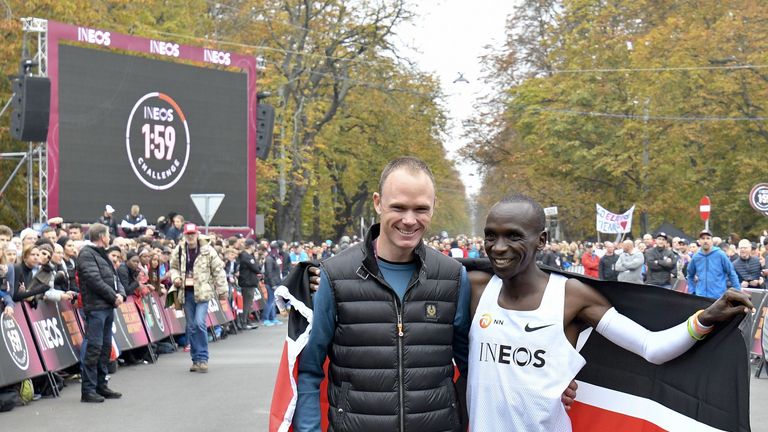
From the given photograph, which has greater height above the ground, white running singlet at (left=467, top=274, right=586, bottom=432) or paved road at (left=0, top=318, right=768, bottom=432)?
white running singlet at (left=467, top=274, right=586, bottom=432)

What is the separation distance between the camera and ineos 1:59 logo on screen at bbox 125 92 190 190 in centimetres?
2720

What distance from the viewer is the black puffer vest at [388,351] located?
439 cm

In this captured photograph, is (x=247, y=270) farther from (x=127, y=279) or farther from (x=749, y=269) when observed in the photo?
(x=749, y=269)

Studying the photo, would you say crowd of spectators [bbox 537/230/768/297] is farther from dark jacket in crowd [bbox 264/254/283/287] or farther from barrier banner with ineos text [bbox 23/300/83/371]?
dark jacket in crowd [bbox 264/254/283/287]

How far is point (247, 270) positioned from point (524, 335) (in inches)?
735

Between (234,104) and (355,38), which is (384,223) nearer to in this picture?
(234,104)

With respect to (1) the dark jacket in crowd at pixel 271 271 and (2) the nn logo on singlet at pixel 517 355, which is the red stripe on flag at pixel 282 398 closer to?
(2) the nn logo on singlet at pixel 517 355

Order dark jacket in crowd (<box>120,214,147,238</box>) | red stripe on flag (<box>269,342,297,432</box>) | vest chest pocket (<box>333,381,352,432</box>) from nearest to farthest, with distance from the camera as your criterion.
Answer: vest chest pocket (<box>333,381,352,432</box>), red stripe on flag (<box>269,342,297,432</box>), dark jacket in crowd (<box>120,214,147,238</box>)

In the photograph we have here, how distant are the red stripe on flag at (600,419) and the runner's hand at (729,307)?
0.80 m

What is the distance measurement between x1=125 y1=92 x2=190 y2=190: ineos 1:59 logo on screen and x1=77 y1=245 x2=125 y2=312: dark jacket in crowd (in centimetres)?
1442

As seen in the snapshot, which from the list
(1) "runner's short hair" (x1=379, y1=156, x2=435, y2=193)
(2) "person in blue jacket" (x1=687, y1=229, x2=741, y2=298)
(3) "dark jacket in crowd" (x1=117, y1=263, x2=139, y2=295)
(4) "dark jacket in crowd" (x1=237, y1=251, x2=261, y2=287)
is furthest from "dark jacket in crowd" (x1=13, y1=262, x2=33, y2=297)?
(4) "dark jacket in crowd" (x1=237, y1=251, x2=261, y2=287)

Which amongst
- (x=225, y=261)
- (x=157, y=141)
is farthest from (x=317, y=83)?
(x=225, y=261)

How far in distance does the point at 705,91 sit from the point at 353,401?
1488 inches

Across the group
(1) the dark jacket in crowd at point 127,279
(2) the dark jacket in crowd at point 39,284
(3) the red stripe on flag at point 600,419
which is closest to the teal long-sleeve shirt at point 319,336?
(3) the red stripe on flag at point 600,419
